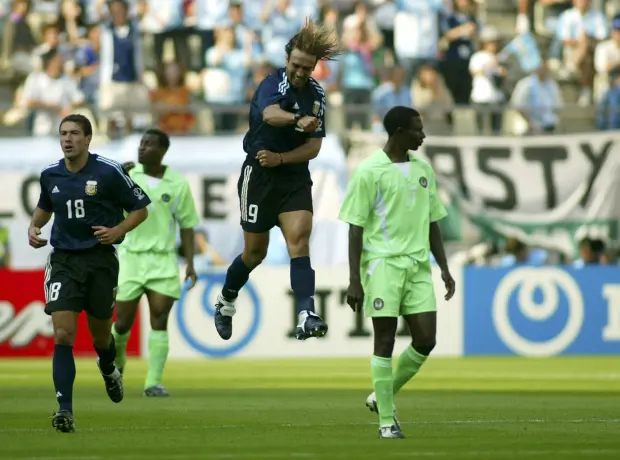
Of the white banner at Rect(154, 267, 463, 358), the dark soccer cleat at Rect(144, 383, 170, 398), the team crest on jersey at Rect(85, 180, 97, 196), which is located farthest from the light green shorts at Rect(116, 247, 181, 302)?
the white banner at Rect(154, 267, 463, 358)

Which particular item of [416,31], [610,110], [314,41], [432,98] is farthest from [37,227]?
[416,31]

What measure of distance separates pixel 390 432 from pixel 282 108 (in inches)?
108

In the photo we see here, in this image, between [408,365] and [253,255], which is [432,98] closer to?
[253,255]

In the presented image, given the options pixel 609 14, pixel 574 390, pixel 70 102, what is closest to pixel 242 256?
pixel 574 390

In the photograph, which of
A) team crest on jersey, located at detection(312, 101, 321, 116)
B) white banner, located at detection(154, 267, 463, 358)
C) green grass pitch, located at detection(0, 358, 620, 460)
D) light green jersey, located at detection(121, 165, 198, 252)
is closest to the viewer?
green grass pitch, located at detection(0, 358, 620, 460)

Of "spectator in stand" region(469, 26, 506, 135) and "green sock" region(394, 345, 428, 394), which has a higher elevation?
"spectator in stand" region(469, 26, 506, 135)

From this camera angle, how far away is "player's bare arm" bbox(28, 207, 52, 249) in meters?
10.6

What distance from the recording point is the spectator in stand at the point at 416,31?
2502 cm

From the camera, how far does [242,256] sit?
477 inches

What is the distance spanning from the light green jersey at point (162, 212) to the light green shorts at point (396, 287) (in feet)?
16.1

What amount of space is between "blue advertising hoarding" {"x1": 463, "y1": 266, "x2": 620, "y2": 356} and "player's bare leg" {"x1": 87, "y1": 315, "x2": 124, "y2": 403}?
36.7 ft

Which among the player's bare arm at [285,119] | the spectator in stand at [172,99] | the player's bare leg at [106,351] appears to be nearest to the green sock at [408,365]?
the player's bare arm at [285,119]

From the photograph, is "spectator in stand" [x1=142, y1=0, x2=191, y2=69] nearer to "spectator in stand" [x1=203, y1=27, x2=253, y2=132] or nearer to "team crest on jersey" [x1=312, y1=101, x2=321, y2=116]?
"spectator in stand" [x1=203, y1=27, x2=253, y2=132]

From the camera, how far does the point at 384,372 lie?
32.9 ft
